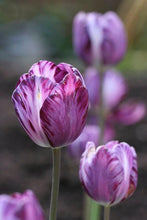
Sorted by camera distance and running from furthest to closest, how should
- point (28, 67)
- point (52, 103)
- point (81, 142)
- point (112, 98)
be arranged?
point (28, 67) < point (112, 98) < point (81, 142) < point (52, 103)

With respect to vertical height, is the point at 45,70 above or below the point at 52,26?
above

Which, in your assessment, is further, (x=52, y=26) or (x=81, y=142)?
(x=52, y=26)

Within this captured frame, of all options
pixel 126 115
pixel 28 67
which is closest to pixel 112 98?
pixel 126 115

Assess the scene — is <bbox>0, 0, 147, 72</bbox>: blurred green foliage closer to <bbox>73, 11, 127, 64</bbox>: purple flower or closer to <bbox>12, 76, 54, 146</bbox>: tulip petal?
<bbox>73, 11, 127, 64</bbox>: purple flower

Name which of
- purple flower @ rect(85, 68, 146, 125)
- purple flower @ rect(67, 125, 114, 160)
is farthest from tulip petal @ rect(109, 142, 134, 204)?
purple flower @ rect(85, 68, 146, 125)

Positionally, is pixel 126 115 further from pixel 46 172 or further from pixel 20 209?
pixel 46 172

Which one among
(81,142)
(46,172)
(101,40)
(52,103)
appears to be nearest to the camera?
(52,103)

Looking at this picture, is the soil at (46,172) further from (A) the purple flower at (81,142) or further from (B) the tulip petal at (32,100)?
(B) the tulip petal at (32,100)

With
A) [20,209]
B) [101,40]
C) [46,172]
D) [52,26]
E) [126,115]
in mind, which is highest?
[20,209]
